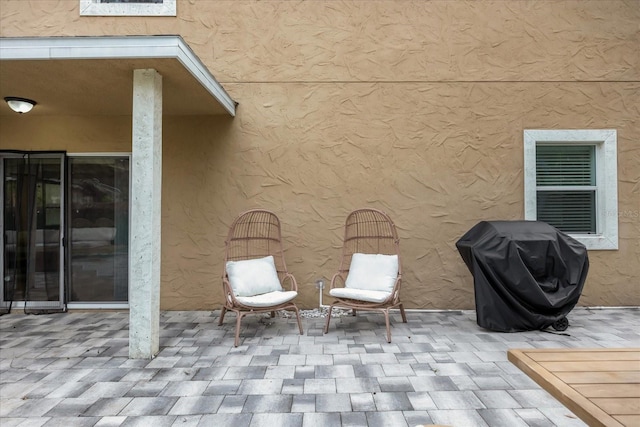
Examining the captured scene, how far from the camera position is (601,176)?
200 inches

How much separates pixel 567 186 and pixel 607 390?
15.3 ft

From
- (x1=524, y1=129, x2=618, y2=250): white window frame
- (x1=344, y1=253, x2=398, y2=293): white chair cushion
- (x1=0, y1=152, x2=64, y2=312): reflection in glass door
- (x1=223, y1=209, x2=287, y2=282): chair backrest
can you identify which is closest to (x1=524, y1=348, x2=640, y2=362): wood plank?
(x1=344, y1=253, x2=398, y2=293): white chair cushion

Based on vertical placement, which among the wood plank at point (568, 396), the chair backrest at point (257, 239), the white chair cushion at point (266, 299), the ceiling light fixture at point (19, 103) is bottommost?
the white chair cushion at point (266, 299)

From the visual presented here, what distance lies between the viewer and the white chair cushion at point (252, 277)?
417 cm

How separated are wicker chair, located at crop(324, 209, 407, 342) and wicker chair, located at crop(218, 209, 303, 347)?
60 centimetres

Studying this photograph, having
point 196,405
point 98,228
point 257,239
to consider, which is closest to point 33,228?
point 98,228

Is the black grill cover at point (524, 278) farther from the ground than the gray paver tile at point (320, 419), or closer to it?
farther from the ground

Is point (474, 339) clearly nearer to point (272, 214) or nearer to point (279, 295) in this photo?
point (279, 295)

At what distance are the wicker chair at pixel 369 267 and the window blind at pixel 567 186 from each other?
6.94ft

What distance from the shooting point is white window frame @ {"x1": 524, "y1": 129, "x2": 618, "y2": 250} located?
5.04m

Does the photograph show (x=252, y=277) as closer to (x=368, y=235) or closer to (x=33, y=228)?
(x=368, y=235)

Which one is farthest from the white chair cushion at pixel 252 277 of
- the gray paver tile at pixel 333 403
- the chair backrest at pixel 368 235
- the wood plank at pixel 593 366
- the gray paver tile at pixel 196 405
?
the wood plank at pixel 593 366

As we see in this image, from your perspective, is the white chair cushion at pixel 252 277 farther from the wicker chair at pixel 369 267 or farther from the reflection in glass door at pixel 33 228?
the reflection in glass door at pixel 33 228

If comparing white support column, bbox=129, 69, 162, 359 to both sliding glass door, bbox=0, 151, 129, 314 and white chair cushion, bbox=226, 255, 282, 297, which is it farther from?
sliding glass door, bbox=0, 151, 129, 314
